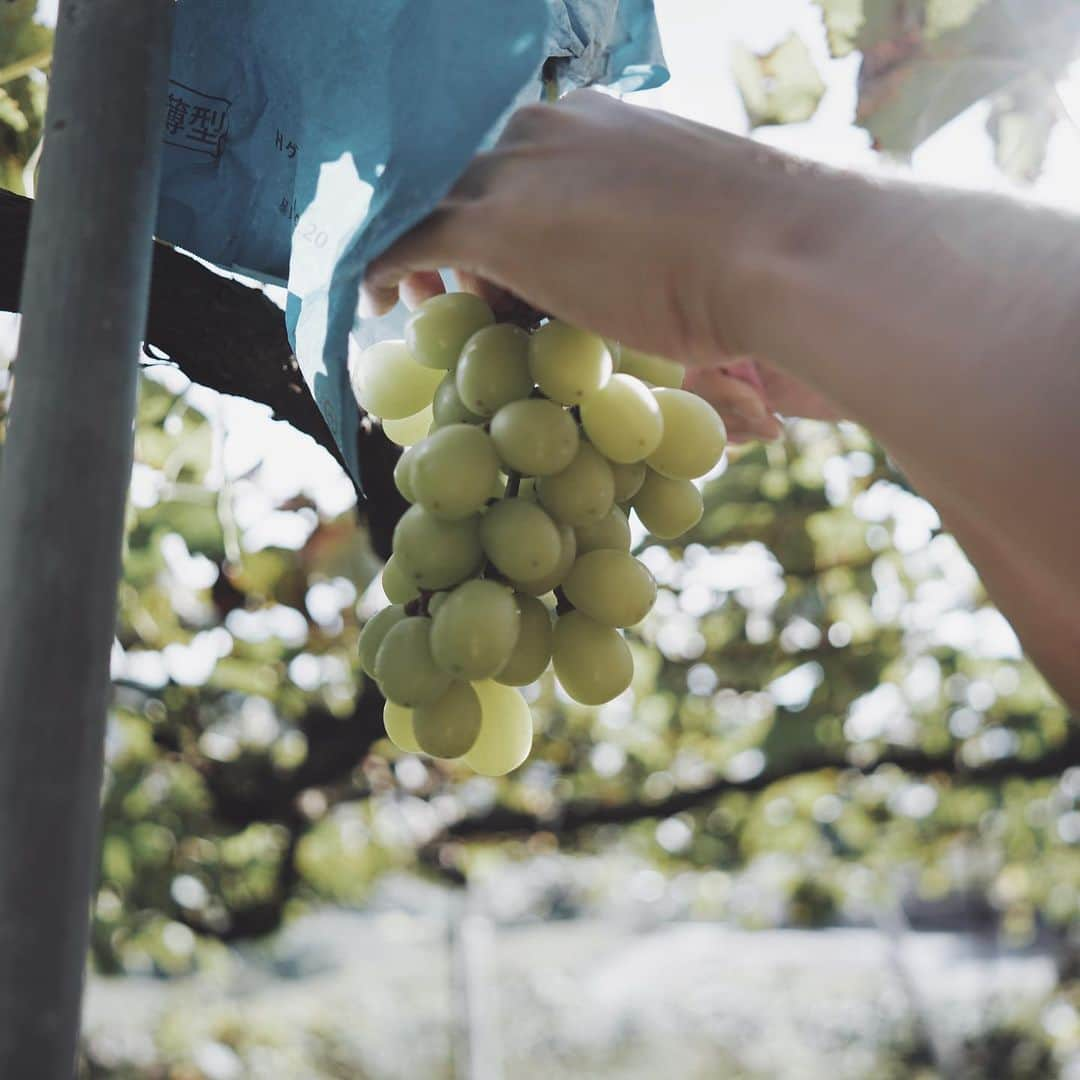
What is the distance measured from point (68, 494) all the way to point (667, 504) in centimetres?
40

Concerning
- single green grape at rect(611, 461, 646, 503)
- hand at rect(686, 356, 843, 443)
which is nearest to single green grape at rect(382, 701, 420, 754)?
single green grape at rect(611, 461, 646, 503)

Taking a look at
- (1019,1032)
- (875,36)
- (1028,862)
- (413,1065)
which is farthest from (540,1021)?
(875,36)

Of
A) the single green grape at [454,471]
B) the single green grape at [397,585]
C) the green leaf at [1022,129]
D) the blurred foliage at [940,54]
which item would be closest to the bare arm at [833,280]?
the single green grape at [454,471]

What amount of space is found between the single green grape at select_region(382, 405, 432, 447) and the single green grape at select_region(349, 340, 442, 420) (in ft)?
0.11

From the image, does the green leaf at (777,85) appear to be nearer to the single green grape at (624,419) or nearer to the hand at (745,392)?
the hand at (745,392)

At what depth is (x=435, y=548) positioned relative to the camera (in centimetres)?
69

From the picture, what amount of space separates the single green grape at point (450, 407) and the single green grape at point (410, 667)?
0.44ft

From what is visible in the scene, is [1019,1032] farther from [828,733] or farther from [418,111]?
[418,111]

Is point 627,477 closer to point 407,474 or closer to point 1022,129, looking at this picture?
point 407,474

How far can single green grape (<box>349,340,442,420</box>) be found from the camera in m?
0.80

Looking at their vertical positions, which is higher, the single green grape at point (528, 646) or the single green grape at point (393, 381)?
→ the single green grape at point (393, 381)

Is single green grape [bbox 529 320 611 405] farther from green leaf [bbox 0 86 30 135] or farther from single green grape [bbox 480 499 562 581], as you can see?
green leaf [bbox 0 86 30 135]

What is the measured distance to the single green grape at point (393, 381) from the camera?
0.80m

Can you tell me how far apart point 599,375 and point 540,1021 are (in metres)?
11.0
